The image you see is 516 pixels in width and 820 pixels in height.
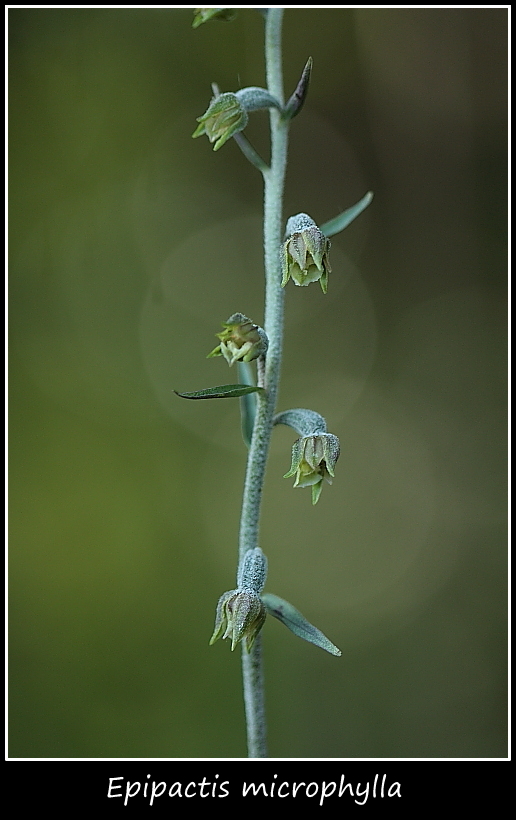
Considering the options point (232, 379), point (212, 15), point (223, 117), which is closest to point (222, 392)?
point (223, 117)

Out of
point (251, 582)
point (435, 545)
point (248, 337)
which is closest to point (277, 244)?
point (248, 337)

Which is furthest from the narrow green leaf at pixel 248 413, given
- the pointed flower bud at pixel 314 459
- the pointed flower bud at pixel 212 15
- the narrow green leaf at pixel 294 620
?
the pointed flower bud at pixel 212 15

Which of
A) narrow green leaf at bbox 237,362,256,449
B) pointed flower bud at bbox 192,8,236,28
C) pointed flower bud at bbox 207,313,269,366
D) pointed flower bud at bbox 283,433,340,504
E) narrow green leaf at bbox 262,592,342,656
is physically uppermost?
pointed flower bud at bbox 192,8,236,28

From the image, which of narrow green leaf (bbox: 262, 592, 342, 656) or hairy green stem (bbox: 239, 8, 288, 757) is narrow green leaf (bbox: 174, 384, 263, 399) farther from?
narrow green leaf (bbox: 262, 592, 342, 656)

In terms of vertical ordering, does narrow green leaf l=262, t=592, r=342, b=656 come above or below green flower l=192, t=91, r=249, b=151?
below

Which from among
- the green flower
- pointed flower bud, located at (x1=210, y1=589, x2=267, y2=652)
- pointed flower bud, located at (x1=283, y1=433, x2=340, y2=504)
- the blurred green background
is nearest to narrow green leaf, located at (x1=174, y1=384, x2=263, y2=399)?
pointed flower bud, located at (x1=283, y1=433, x2=340, y2=504)

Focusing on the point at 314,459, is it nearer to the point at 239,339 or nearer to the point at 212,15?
the point at 239,339

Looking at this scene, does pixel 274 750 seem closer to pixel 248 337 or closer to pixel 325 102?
pixel 248 337
